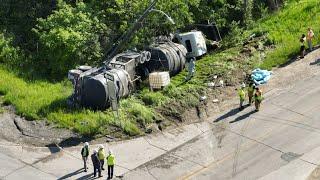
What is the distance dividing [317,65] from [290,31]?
5.00 metres

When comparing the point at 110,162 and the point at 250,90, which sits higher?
the point at 250,90

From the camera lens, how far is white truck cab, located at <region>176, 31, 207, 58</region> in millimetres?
36844

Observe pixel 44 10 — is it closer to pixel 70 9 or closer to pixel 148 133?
pixel 70 9

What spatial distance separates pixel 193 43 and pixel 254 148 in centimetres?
1141

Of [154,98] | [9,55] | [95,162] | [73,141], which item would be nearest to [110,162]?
[95,162]

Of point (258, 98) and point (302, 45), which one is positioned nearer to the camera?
point (258, 98)

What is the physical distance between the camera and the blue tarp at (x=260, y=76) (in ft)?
109

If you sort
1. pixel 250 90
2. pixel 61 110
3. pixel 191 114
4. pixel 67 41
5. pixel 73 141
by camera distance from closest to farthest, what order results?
pixel 73 141
pixel 250 90
pixel 61 110
pixel 191 114
pixel 67 41

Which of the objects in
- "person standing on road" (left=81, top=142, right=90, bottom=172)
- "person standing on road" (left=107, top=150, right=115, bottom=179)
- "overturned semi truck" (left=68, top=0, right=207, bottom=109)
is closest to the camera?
"person standing on road" (left=107, top=150, right=115, bottom=179)

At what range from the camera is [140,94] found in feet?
106

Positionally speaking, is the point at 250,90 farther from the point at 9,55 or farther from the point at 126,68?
the point at 9,55

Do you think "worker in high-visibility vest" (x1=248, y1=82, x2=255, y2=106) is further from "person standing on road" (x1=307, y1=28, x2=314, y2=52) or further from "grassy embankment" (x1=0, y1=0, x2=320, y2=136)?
"person standing on road" (x1=307, y1=28, x2=314, y2=52)

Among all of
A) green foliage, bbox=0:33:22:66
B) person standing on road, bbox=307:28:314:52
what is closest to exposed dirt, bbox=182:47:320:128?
person standing on road, bbox=307:28:314:52

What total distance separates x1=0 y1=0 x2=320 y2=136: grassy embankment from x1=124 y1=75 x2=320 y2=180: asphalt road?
110 inches
